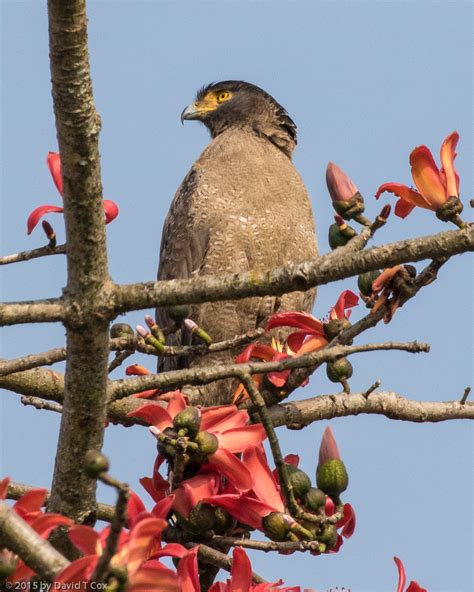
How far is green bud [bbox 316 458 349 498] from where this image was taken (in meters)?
3.67

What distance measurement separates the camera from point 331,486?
368cm

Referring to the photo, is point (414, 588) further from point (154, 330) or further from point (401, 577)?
point (154, 330)

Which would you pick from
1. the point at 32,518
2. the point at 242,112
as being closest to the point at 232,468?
the point at 32,518

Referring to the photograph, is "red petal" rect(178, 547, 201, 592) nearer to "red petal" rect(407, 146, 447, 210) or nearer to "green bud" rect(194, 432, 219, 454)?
"green bud" rect(194, 432, 219, 454)

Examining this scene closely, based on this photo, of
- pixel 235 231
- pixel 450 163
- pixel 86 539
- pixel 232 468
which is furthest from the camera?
pixel 235 231

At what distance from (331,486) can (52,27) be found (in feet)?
5.71

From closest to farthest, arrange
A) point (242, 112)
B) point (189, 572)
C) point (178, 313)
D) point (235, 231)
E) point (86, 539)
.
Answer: point (86, 539) < point (189, 572) < point (178, 313) < point (235, 231) < point (242, 112)

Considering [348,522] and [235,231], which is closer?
[348,522]

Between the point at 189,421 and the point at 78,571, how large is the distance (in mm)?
1102

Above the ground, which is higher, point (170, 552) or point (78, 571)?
point (170, 552)

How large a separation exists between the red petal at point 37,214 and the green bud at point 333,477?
1299 mm

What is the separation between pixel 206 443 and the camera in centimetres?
357

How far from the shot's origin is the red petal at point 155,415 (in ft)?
11.8

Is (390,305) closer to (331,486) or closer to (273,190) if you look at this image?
(331,486)
